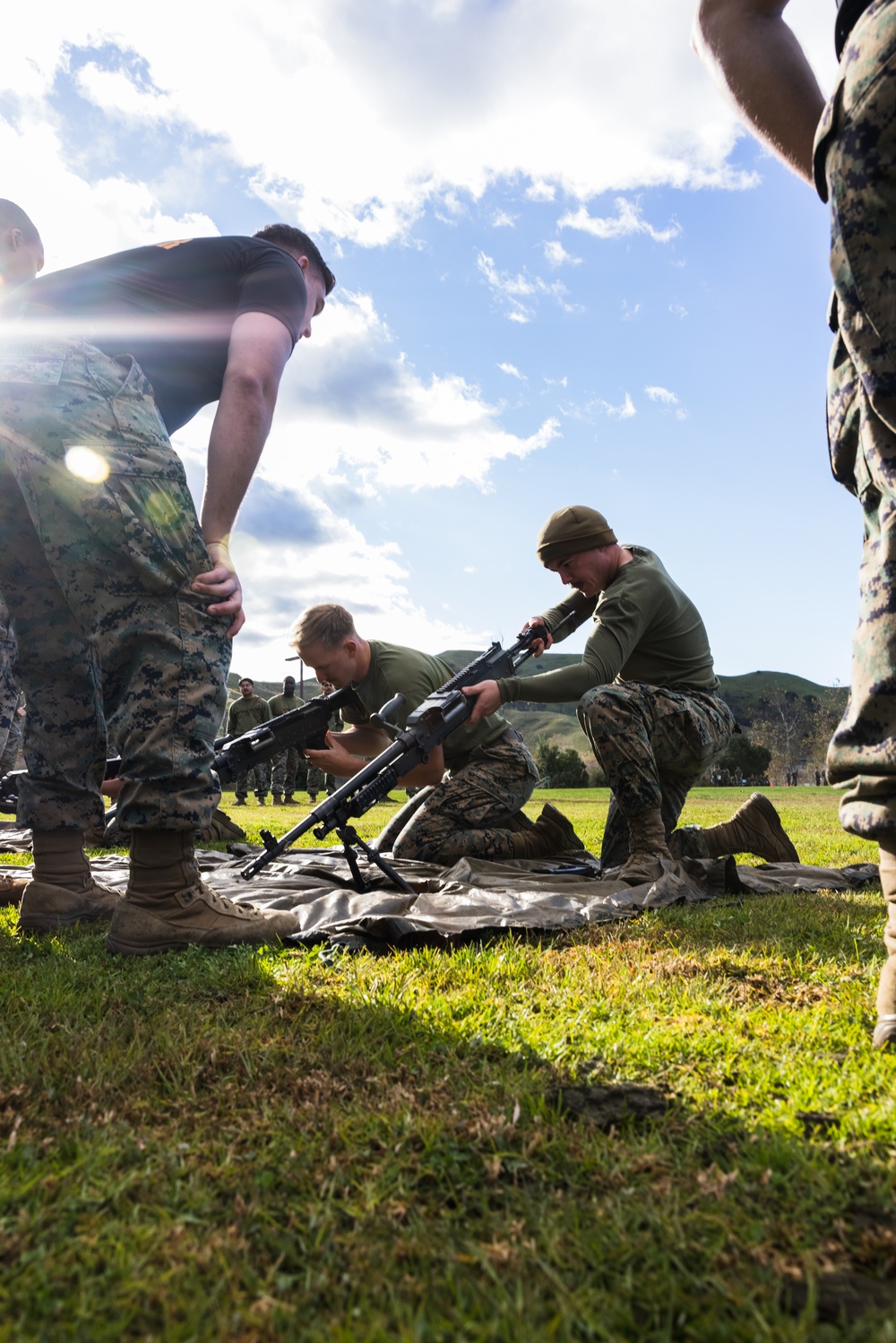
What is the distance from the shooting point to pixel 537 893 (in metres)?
4.23

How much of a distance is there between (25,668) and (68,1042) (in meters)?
1.94

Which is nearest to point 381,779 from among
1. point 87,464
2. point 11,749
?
point 87,464

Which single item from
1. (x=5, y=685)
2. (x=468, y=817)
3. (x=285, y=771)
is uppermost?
(x=5, y=685)

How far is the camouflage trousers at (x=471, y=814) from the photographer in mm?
5934

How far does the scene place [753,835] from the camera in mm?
5965

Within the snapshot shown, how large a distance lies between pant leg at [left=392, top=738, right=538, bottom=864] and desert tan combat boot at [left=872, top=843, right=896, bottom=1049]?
403cm

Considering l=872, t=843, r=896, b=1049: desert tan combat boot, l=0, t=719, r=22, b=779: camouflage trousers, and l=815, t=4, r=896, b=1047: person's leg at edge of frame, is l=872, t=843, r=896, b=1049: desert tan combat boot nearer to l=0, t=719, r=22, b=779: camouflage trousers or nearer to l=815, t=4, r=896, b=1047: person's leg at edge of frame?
l=815, t=4, r=896, b=1047: person's leg at edge of frame

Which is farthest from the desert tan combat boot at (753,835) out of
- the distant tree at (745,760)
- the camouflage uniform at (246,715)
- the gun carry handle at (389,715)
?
the distant tree at (745,760)

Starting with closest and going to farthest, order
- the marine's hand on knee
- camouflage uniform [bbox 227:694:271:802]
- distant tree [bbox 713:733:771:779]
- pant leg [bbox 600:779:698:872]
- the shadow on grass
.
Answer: the shadow on grass
the marine's hand on knee
pant leg [bbox 600:779:698:872]
camouflage uniform [bbox 227:694:271:802]
distant tree [bbox 713:733:771:779]

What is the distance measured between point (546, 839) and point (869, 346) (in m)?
4.91

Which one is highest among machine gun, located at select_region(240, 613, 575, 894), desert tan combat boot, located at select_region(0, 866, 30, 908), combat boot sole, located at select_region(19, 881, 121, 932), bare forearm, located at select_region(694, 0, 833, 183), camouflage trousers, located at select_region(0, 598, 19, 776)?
bare forearm, located at select_region(694, 0, 833, 183)

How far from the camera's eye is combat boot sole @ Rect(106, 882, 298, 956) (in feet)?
9.57

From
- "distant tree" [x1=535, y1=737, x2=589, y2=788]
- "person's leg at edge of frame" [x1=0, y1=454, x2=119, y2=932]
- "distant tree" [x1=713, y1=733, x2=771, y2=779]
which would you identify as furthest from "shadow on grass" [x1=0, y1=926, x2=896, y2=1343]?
"distant tree" [x1=713, y1=733, x2=771, y2=779]

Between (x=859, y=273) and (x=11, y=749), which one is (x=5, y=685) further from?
(x=859, y=273)
